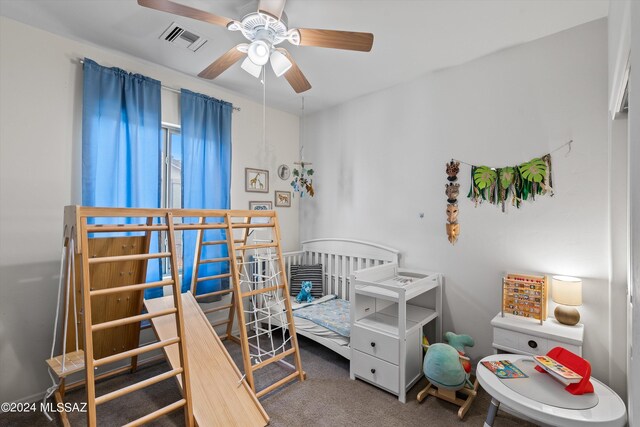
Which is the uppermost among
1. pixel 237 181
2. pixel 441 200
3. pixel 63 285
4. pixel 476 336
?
pixel 237 181

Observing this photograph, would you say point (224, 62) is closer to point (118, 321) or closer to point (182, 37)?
point (182, 37)

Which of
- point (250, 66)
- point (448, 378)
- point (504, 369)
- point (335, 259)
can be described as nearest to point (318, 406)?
point (448, 378)

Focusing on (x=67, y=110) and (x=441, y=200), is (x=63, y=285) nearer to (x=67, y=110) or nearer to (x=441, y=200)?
(x=67, y=110)

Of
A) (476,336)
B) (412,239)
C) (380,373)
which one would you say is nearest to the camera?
(380,373)

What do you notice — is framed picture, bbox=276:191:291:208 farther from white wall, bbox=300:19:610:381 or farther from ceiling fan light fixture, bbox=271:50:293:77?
ceiling fan light fixture, bbox=271:50:293:77

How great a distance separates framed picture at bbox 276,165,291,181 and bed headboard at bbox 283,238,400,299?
36.5 inches

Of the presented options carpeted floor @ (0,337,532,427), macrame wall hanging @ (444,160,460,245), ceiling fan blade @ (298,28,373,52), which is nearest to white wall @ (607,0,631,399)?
carpeted floor @ (0,337,532,427)

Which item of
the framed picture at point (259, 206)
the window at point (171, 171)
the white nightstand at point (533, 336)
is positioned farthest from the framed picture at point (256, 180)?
the white nightstand at point (533, 336)

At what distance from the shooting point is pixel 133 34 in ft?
7.70

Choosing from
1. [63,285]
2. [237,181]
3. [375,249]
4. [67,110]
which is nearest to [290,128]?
[237,181]

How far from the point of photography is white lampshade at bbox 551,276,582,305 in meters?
2.09

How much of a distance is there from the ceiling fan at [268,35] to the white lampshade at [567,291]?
2.10 metres

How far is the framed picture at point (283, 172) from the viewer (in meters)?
4.00

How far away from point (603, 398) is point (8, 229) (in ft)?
12.7
